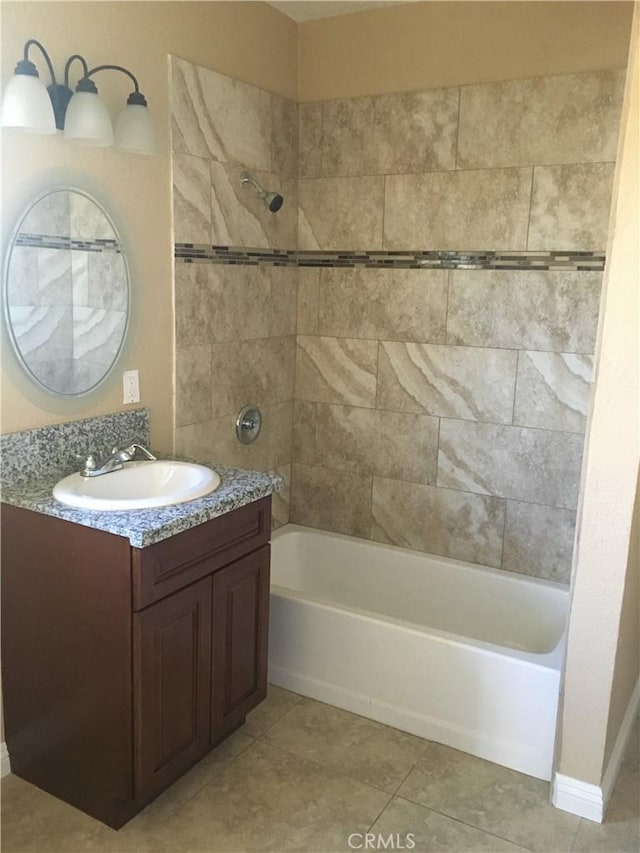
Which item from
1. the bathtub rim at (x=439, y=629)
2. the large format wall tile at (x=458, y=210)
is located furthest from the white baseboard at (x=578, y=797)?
the large format wall tile at (x=458, y=210)

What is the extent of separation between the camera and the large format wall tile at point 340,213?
3195mm

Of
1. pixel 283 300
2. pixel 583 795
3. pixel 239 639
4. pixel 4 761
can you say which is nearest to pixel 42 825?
pixel 4 761

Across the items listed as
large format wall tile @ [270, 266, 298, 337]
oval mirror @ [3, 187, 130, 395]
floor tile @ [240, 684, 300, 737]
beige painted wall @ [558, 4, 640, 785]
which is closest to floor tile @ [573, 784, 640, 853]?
beige painted wall @ [558, 4, 640, 785]

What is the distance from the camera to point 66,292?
2.32m

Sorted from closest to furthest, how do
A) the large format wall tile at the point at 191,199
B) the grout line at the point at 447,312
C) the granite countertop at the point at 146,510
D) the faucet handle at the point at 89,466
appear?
the granite countertop at the point at 146,510 → the faucet handle at the point at 89,466 → the large format wall tile at the point at 191,199 → the grout line at the point at 447,312

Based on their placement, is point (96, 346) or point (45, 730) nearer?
point (45, 730)

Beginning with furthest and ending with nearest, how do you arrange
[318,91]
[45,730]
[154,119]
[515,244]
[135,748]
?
[318,91], [515,244], [154,119], [45,730], [135,748]

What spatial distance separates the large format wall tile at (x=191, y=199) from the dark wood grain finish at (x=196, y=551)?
1044mm

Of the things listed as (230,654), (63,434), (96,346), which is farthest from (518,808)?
(96,346)

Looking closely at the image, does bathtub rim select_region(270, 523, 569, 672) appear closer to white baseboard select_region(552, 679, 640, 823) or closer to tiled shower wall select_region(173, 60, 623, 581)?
tiled shower wall select_region(173, 60, 623, 581)

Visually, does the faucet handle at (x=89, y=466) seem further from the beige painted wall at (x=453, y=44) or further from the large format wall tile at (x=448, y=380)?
the beige painted wall at (x=453, y=44)

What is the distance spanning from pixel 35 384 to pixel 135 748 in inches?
42.0

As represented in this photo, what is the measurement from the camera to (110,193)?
7.93 feet

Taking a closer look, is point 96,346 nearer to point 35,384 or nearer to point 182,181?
point 35,384
